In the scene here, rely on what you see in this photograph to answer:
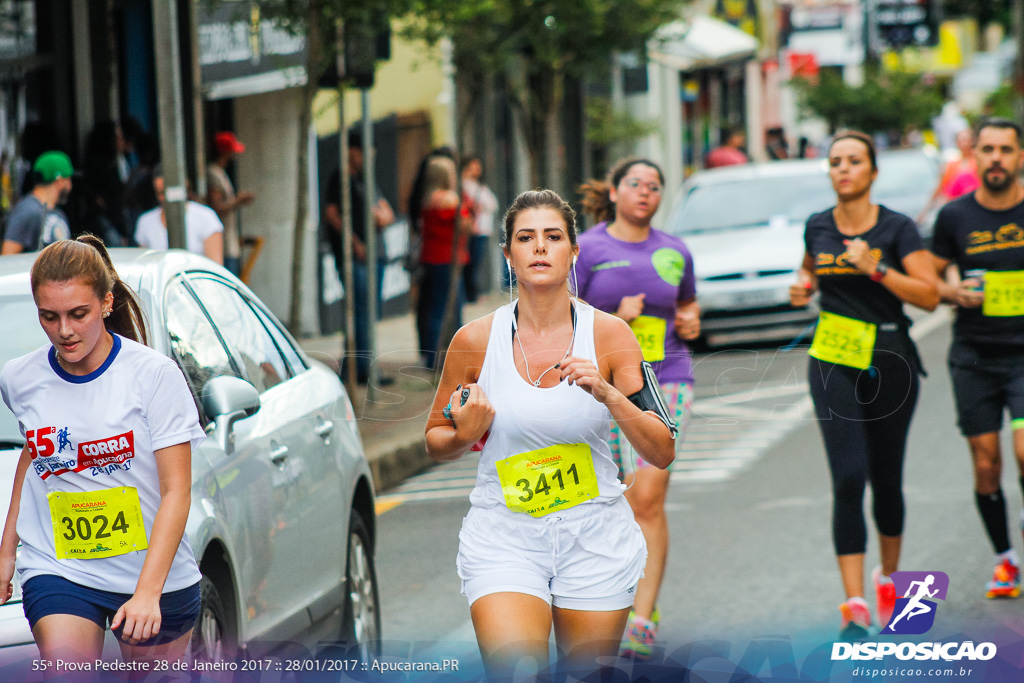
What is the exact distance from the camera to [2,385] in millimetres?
3809

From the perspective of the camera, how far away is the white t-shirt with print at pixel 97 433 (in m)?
3.67

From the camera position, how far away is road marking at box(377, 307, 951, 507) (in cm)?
952

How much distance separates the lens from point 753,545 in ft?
25.1

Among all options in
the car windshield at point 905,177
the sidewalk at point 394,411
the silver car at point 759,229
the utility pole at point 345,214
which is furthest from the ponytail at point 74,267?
the car windshield at point 905,177

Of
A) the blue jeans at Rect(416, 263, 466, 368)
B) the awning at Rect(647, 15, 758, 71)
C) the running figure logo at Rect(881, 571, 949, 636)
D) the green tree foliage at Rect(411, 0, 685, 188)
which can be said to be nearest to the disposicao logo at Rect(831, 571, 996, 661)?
the running figure logo at Rect(881, 571, 949, 636)

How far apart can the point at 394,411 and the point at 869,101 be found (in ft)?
83.4

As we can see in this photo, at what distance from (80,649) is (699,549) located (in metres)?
4.44

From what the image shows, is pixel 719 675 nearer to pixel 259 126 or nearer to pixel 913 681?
pixel 913 681

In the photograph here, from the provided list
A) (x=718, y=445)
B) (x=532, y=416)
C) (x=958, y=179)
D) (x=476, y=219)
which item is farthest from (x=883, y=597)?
(x=476, y=219)

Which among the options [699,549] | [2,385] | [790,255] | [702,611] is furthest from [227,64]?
[2,385]

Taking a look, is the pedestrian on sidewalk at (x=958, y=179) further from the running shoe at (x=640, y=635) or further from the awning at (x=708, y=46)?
the awning at (x=708, y=46)

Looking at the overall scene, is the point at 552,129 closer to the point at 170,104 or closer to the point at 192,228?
the point at 192,228

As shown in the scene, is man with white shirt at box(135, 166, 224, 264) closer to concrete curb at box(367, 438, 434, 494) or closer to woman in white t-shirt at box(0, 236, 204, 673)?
concrete curb at box(367, 438, 434, 494)

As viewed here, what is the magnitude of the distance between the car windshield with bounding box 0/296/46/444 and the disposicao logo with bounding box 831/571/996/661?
2634mm
